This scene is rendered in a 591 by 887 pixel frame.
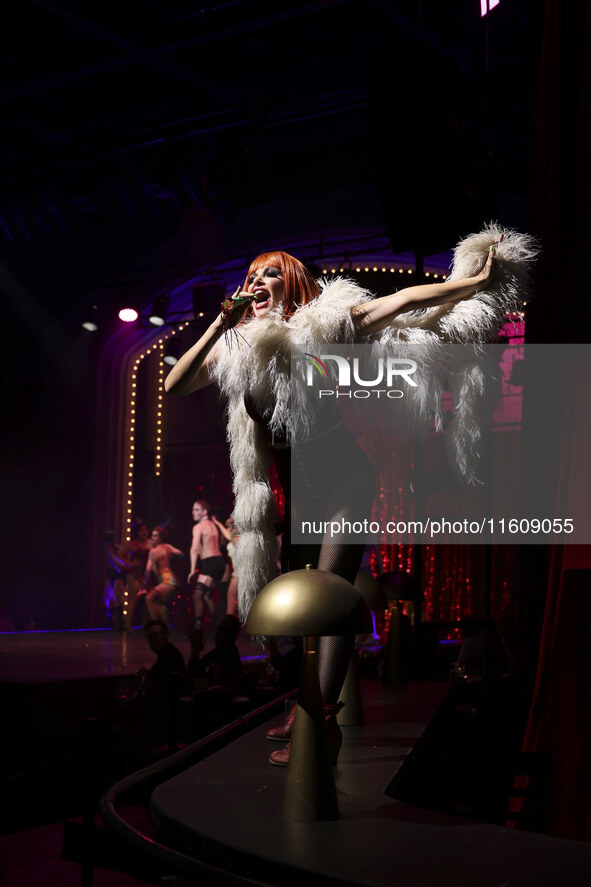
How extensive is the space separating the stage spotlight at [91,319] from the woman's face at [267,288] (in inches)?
400

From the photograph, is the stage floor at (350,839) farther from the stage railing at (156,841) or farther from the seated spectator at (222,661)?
the seated spectator at (222,661)

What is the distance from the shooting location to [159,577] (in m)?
11.3

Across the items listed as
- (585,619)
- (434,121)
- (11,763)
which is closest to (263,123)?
(434,121)

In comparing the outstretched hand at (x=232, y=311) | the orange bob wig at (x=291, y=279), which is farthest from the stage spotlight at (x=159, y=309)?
the outstretched hand at (x=232, y=311)

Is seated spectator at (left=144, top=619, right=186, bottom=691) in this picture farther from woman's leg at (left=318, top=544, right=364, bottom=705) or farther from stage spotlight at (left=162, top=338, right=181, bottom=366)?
stage spotlight at (left=162, top=338, right=181, bottom=366)

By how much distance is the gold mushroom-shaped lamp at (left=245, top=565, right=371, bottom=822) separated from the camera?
55.9 inches

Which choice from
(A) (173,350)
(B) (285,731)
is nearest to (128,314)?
(A) (173,350)

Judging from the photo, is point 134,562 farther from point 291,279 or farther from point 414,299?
point 414,299

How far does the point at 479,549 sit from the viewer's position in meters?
11.4

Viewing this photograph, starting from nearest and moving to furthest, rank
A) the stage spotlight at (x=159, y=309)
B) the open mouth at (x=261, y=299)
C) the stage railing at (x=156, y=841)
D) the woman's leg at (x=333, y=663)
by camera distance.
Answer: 1. the stage railing at (x=156, y=841)
2. the woman's leg at (x=333, y=663)
3. the open mouth at (x=261, y=299)
4. the stage spotlight at (x=159, y=309)

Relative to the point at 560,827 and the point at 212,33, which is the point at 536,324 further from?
the point at 212,33

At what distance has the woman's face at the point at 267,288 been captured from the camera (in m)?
2.25

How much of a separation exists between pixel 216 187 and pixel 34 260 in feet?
13.5

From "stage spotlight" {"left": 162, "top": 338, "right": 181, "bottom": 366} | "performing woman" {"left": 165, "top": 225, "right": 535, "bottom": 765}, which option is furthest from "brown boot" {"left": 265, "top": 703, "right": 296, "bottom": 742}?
"stage spotlight" {"left": 162, "top": 338, "right": 181, "bottom": 366}
